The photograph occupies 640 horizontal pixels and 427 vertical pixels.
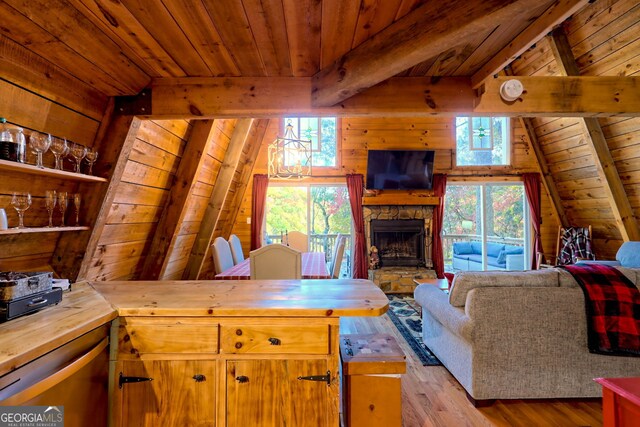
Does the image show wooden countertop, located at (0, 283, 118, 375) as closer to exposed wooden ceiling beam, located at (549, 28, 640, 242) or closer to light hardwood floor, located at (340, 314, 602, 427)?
light hardwood floor, located at (340, 314, 602, 427)

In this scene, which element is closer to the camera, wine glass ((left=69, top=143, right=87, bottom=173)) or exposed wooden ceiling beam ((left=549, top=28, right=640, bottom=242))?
wine glass ((left=69, top=143, right=87, bottom=173))

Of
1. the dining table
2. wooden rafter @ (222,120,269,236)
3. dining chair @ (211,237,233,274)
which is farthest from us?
wooden rafter @ (222,120,269,236)

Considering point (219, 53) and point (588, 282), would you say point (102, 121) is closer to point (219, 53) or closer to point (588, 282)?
point (219, 53)

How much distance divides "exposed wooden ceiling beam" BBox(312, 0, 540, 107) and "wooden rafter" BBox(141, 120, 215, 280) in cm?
142

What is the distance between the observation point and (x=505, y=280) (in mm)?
2115

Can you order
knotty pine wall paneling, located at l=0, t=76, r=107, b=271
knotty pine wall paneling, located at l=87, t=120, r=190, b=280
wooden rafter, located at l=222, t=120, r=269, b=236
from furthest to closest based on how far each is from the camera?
wooden rafter, located at l=222, t=120, r=269, b=236 < knotty pine wall paneling, located at l=87, t=120, r=190, b=280 < knotty pine wall paneling, located at l=0, t=76, r=107, b=271

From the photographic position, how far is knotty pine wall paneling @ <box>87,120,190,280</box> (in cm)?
228

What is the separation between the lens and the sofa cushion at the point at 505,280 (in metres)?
2.11

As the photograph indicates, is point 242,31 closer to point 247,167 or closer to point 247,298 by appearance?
point 247,298

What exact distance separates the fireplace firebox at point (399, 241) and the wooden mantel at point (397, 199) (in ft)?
1.12

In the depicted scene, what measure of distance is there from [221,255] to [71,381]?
2.28m

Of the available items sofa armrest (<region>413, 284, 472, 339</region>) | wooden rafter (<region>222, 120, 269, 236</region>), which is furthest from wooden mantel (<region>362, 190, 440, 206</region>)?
sofa armrest (<region>413, 284, 472, 339</region>)

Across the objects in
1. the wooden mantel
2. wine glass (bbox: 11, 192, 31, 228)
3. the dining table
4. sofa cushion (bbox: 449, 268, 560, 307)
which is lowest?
the dining table

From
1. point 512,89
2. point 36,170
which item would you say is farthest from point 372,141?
point 36,170
